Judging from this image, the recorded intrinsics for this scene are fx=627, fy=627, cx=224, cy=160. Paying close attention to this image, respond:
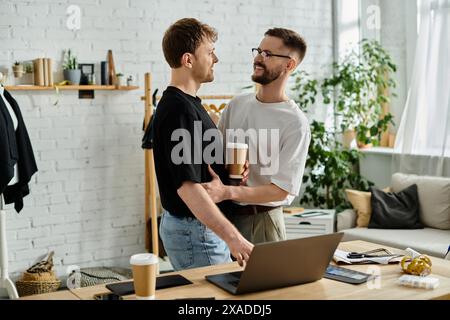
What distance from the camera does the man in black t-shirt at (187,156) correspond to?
2334mm

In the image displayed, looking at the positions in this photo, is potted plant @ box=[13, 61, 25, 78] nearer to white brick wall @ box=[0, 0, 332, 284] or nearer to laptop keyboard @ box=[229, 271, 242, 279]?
white brick wall @ box=[0, 0, 332, 284]

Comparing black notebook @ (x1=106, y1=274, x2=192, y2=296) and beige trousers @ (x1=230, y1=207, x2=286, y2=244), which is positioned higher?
beige trousers @ (x1=230, y1=207, x2=286, y2=244)

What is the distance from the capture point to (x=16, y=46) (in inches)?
187

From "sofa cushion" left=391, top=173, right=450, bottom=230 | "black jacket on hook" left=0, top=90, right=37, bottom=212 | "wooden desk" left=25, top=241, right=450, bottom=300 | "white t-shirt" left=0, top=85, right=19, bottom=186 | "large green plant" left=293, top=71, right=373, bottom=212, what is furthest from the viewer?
"large green plant" left=293, top=71, right=373, bottom=212

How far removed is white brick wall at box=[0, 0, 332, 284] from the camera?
484 cm

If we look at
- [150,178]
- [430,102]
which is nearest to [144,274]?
[150,178]

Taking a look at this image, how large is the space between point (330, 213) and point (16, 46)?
291 cm

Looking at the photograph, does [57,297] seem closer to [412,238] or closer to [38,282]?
[38,282]

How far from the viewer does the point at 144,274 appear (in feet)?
6.18

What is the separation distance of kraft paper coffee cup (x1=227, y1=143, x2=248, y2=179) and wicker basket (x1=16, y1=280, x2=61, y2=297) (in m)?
2.61

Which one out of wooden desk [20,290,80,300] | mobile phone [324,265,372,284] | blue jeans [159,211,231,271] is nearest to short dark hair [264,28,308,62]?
blue jeans [159,211,231,271]

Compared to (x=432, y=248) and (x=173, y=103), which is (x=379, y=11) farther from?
(x=173, y=103)

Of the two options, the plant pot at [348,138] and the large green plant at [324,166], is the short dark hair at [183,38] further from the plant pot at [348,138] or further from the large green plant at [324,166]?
the plant pot at [348,138]

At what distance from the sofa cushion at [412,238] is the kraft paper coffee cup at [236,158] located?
237 cm
